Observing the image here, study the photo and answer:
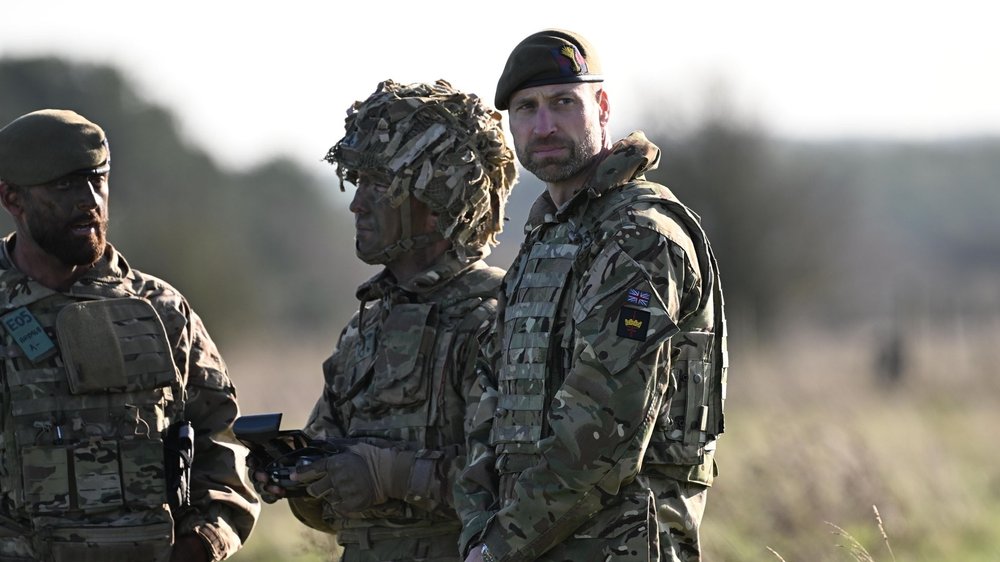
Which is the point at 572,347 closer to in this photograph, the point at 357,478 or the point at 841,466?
the point at 357,478

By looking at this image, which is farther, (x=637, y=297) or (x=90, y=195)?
(x=90, y=195)

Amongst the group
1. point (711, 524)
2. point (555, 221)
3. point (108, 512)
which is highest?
point (555, 221)

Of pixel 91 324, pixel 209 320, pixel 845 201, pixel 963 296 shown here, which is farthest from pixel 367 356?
pixel 963 296

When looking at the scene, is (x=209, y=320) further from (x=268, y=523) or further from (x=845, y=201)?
(x=268, y=523)

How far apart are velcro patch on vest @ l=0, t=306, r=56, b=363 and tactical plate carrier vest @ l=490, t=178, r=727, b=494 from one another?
2287 mm

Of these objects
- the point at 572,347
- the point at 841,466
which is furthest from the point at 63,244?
the point at 841,466

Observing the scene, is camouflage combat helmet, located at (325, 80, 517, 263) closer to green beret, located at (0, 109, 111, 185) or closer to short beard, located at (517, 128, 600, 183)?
green beret, located at (0, 109, 111, 185)

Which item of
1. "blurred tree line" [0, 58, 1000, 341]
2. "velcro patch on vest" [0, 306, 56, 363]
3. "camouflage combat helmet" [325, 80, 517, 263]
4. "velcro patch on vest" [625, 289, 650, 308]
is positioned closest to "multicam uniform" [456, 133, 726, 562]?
"velcro patch on vest" [625, 289, 650, 308]

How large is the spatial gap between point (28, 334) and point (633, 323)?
298 cm

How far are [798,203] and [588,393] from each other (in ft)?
112

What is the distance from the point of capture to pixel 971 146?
160375mm

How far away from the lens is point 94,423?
6.84m

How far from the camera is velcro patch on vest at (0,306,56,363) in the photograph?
6.77 meters

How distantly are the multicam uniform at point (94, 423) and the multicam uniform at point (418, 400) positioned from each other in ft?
1.99
